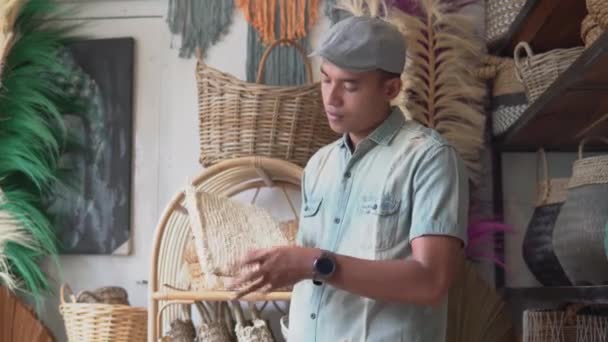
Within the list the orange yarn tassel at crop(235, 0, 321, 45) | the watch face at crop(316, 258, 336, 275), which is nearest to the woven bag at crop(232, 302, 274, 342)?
the orange yarn tassel at crop(235, 0, 321, 45)

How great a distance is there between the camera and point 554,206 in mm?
1686

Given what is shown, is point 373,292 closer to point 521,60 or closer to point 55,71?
point 521,60

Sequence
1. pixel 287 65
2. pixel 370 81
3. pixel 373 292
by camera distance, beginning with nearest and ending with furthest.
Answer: pixel 373 292 < pixel 370 81 < pixel 287 65

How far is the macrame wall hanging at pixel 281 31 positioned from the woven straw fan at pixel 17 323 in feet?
2.45

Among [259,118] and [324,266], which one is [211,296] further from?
[324,266]

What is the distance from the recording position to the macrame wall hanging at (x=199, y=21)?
6.84 feet

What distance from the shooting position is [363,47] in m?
1.06

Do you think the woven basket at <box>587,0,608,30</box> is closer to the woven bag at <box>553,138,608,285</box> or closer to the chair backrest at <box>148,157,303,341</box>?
the woven bag at <box>553,138,608,285</box>

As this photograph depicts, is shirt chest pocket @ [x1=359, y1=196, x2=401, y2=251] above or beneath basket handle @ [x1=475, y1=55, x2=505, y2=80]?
beneath

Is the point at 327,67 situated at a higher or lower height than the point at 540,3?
lower

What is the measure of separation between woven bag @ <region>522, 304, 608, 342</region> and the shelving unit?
0.08 ft

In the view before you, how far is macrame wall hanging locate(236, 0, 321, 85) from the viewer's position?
1.99 m

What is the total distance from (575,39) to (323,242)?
1.01 m

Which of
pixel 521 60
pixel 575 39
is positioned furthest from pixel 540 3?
pixel 575 39
